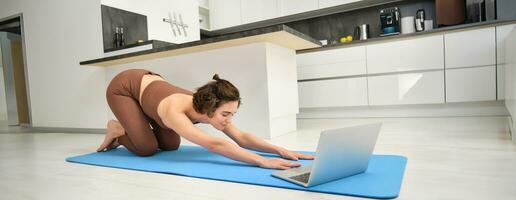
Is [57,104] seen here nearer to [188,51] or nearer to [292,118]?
[188,51]

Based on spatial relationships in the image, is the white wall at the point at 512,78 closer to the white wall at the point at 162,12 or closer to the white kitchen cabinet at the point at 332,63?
the white kitchen cabinet at the point at 332,63

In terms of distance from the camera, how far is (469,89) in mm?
3291

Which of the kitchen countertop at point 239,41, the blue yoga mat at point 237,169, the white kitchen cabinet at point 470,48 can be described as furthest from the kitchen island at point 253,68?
the white kitchen cabinet at point 470,48

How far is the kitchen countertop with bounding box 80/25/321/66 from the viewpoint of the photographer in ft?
7.50

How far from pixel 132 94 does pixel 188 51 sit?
88 centimetres

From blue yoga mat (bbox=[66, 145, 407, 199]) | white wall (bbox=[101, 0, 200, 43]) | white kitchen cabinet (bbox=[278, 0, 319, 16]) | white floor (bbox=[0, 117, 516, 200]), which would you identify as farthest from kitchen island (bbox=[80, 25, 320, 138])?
white kitchen cabinet (bbox=[278, 0, 319, 16])

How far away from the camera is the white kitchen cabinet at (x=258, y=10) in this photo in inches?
200

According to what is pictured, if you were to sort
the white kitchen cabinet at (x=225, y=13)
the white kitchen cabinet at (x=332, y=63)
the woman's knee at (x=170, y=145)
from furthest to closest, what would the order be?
the white kitchen cabinet at (x=225, y=13) → the white kitchen cabinet at (x=332, y=63) → the woman's knee at (x=170, y=145)

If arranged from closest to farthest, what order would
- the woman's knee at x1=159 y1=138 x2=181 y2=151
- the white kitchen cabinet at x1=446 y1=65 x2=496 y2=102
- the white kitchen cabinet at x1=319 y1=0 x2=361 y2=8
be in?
the woman's knee at x1=159 y1=138 x2=181 y2=151 < the white kitchen cabinet at x1=446 y1=65 x2=496 y2=102 < the white kitchen cabinet at x1=319 y1=0 x2=361 y2=8

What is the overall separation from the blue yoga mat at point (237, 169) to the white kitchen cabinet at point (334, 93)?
7.50 ft

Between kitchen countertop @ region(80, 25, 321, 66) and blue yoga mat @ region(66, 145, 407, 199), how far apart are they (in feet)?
2.87

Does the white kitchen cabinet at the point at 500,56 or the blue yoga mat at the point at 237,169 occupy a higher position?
the white kitchen cabinet at the point at 500,56

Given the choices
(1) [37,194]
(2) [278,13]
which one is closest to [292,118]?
(1) [37,194]

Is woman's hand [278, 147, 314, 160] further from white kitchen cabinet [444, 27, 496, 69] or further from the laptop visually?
white kitchen cabinet [444, 27, 496, 69]
